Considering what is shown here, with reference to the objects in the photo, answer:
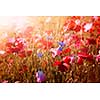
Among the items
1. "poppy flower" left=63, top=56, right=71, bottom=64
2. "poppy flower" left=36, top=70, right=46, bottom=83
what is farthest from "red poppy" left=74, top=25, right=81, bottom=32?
"poppy flower" left=36, top=70, right=46, bottom=83

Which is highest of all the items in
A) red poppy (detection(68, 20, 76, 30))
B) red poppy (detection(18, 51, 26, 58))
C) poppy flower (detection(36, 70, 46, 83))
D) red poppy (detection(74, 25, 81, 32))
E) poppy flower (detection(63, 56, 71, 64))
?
red poppy (detection(68, 20, 76, 30))

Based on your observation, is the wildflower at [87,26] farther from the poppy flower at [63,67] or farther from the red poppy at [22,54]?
the red poppy at [22,54]

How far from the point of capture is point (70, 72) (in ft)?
5.32

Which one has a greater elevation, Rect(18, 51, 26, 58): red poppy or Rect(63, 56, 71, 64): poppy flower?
Rect(18, 51, 26, 58): red poppy

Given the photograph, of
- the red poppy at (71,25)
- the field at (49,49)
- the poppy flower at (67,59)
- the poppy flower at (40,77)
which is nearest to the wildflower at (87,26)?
the field at (49,49)

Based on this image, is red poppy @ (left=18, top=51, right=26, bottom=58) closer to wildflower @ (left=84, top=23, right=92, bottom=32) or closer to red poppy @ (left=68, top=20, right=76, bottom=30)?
red poppy @ (left=68, top=20, right=76, bottom=30)

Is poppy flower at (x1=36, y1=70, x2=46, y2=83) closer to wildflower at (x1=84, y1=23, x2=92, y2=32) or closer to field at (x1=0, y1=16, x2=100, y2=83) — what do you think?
field at (x1=0, y1=16, x2=100, y2=83)

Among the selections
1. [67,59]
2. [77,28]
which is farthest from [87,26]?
[67,59]

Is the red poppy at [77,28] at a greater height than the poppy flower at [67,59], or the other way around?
the red poppy at [77,28]

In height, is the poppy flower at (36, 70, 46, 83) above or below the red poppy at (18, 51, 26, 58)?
below

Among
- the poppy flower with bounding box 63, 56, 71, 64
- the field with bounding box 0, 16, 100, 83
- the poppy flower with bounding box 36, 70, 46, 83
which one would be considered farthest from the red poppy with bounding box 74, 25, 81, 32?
the poppy flower with bounding box 36, 70, 46, 83

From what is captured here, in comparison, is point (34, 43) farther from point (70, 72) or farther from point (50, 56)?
point (70, 72)
